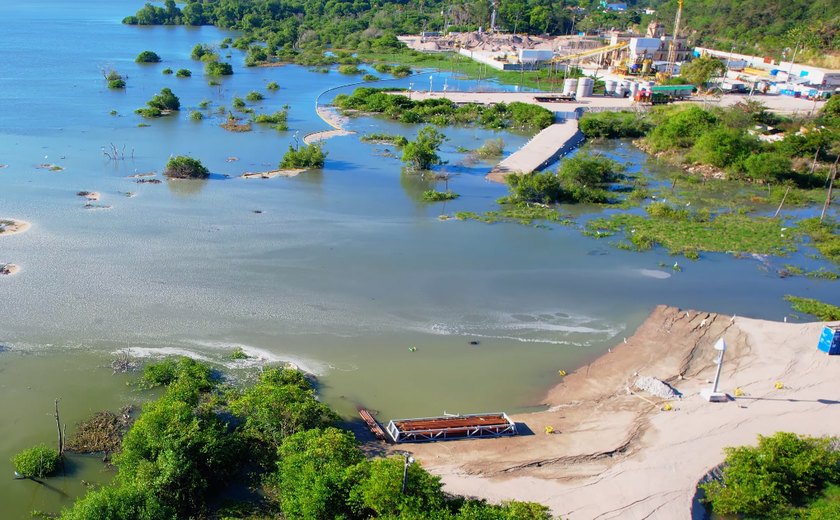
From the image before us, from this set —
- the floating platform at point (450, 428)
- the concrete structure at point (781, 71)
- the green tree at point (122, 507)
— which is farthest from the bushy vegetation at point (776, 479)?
the concrete structure at point (781, 71)

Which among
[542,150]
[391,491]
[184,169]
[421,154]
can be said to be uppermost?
[421,154]

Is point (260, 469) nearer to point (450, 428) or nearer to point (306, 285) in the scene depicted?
point (450, 428)

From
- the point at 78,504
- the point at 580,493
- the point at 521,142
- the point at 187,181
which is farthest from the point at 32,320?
the point at 521,142

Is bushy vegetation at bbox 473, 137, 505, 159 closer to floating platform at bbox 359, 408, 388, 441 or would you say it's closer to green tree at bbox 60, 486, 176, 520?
floating platform at bbox 359, 408, 388, 441

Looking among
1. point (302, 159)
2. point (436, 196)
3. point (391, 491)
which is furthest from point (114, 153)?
point (391, 491)

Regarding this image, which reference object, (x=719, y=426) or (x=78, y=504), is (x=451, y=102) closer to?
(x=719, y=426)

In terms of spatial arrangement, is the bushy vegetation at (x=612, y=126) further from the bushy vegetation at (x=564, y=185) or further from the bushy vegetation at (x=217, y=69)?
the bushy vegetation at (x=217, y=69)

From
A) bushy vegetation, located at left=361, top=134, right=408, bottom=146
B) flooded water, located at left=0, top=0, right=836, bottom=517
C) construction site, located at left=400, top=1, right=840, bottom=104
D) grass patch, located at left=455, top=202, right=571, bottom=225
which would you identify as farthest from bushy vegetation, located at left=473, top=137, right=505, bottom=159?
construction site, located at left=400, top=1, right=840, bottom=104
